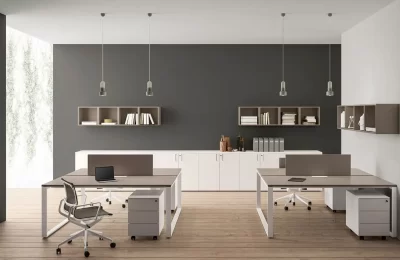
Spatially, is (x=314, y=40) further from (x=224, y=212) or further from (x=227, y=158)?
(x=224, y=212)

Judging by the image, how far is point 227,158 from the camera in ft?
32.7

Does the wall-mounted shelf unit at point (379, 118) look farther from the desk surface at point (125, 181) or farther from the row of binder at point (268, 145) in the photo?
the row of binder at point (268, 145)

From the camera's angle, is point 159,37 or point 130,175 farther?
point 159,37

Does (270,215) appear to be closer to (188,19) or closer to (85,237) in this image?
(85,237)

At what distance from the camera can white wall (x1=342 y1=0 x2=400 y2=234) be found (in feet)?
21.1

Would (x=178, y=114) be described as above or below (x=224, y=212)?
above

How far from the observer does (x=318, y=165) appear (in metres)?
7.21

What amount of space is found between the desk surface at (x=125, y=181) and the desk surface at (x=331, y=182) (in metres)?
1.28

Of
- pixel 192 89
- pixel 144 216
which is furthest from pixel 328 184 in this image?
pixel 192 89

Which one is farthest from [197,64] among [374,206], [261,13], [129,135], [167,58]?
[374,206]

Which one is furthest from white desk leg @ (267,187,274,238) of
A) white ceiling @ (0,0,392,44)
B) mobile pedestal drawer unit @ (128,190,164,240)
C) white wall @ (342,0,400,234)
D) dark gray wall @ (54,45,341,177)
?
dark gray wall @ (54,45,341,177)

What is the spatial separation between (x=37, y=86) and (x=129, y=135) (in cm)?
232

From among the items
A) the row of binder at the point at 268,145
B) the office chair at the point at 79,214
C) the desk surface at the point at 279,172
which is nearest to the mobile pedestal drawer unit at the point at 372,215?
the desk surface at the point at 279,172

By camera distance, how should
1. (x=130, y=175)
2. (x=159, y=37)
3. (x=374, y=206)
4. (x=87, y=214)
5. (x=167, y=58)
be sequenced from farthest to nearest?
(x=167, y=58) → (x=159, y=37) → (x=130, y=175) → (x=374, y=206) → (x=87, y=214)
